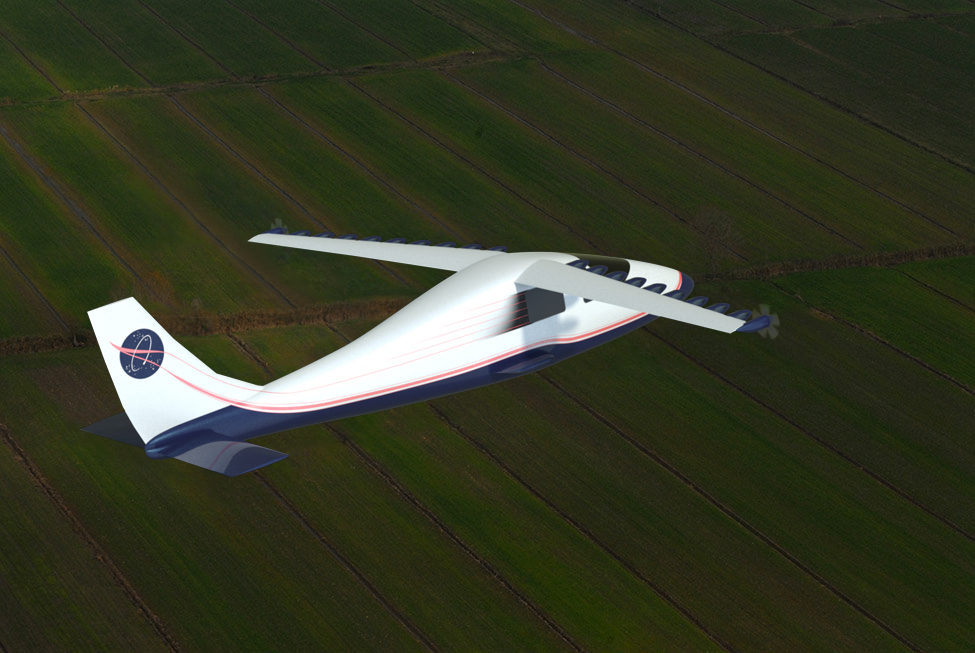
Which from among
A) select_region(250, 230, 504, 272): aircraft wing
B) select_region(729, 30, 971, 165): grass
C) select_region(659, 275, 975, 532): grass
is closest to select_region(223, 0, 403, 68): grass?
select_region(729, 30, 971, 165): grass

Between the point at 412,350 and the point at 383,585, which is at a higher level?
the point at 412,350

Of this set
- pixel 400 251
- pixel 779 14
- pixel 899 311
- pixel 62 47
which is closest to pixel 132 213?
pixel 400 251

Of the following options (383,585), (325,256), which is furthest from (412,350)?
(325,256)

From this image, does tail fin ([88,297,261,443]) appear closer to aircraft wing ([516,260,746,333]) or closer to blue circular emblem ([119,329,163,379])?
blue circular emblem ([119,329,163,379])

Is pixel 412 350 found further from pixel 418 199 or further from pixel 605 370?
pixel 418 199

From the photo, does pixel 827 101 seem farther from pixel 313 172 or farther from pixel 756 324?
pixel 756 324

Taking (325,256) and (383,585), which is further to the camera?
(325,256)
